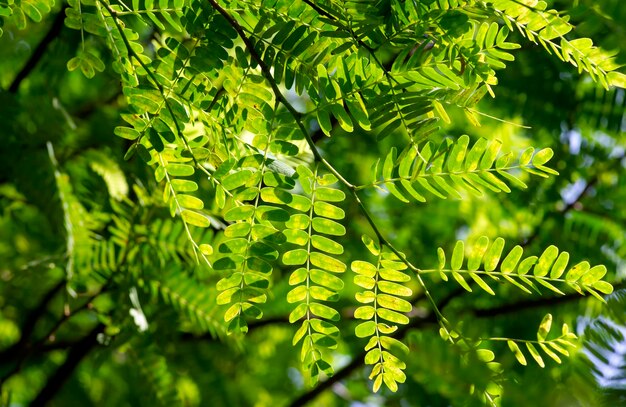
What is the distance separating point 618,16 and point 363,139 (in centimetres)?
119

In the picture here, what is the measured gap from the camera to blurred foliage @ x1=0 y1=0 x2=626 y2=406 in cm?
69

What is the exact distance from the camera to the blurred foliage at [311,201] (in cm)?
69

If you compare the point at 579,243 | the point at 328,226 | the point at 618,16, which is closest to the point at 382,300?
the point at 328,226

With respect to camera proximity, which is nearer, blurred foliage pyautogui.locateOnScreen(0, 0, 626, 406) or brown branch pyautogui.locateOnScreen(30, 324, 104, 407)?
blurred foliage pyautogui.locateOnScreen(0, 0, 626, 406)

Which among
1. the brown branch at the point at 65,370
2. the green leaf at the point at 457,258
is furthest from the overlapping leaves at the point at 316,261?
the brown branch at the point at 65,370

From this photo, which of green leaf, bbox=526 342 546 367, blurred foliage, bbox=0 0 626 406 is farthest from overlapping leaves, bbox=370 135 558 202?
green leaf, bbox=526 342 546 367

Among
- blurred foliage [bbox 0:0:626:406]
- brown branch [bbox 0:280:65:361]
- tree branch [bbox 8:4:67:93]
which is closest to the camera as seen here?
blurred foliage [bbox 0:0:626:406]

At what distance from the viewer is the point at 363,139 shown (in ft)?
5.62

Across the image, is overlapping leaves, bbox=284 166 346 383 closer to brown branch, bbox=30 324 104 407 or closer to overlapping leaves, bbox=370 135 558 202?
overlapping leaves, bbox=370 135 558 202

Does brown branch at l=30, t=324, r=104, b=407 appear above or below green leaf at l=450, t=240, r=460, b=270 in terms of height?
below

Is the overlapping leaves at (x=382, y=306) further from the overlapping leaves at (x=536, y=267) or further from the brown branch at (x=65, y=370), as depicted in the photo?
the brown branch at (x=65, y=370)

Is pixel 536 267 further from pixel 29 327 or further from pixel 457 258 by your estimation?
pixel 29 327

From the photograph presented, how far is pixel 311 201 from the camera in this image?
722 millimetres

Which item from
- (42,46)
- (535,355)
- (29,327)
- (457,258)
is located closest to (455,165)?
(457,258)
